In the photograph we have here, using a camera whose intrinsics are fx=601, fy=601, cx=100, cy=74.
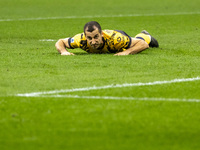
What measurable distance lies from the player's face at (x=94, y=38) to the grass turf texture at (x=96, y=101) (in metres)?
0.24

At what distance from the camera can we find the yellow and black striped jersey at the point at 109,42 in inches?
412

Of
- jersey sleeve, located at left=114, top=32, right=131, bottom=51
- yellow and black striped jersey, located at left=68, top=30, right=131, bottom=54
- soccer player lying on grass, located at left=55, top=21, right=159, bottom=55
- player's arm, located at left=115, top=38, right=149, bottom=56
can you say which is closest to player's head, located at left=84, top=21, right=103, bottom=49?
soccer player lying on grass, located at left=55, top=21, right=159, bottom=55

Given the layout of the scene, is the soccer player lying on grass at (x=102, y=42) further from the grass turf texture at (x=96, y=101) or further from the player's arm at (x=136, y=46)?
the grass turf texture at (x=96, y=101)

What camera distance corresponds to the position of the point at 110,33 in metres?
10.5

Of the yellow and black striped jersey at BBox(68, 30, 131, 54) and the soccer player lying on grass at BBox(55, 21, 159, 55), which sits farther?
the yellow and black striped jersey at BBox(68, 30, 131, 54)

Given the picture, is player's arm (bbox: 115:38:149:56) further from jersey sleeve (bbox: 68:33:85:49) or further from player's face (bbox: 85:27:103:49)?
jersey sleeve (bbox: 68:33:85:49)

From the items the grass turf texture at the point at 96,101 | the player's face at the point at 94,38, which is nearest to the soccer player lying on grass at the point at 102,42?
the player's face at the point at 94,38

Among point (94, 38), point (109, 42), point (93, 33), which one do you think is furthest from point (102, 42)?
point (93, 33)

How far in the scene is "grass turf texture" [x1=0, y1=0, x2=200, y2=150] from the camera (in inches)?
205

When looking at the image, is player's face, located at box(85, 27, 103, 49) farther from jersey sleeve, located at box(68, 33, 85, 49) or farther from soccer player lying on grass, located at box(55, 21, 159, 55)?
jersey sleeve, located at box(68, 33, 85, 49)

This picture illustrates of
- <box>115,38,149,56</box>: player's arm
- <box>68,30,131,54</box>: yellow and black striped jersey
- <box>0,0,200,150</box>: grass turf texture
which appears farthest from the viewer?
<box>115,38,149,56</box>: player's arm

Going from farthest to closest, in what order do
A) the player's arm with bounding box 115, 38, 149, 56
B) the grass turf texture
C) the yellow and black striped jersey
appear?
the player's arm with bounding box 115, 38, 149, 56 → the yellow and black striped jersey → the grass turf texture

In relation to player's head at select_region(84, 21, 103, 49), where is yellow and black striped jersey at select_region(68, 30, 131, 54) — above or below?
below

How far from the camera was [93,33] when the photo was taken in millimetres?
10086
